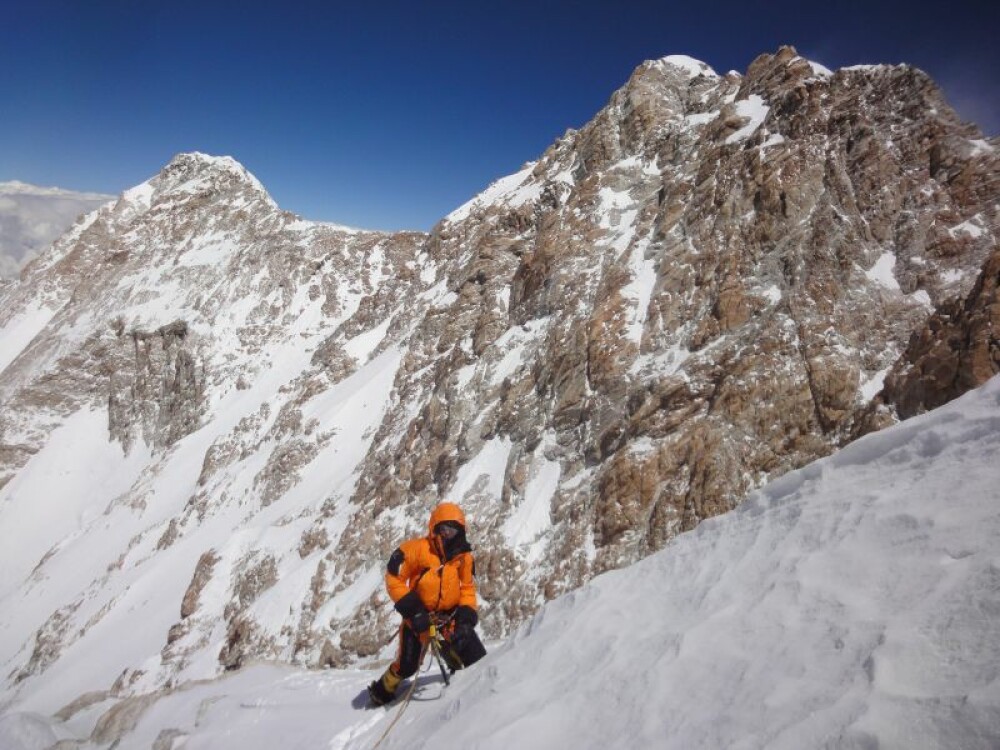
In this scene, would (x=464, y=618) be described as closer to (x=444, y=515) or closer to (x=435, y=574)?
(x=435, y=574)

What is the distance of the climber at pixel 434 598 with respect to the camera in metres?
6.59

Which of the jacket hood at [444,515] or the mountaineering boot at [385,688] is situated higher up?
the jacket hood at [444,515]

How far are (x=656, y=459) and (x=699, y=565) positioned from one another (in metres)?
8.74

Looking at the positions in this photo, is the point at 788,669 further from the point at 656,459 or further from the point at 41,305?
the point at 41,305

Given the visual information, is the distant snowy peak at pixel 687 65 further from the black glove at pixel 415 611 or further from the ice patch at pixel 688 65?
the black glove at pixel 415 611

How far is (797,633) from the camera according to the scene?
3.35m

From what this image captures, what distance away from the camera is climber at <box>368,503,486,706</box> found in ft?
21.6

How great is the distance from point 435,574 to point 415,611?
0.51 m

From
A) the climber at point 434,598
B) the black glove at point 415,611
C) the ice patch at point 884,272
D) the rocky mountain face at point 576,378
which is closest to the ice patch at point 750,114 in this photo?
the rocky mountain face at point 576,378

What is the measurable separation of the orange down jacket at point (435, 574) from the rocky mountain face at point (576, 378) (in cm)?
660

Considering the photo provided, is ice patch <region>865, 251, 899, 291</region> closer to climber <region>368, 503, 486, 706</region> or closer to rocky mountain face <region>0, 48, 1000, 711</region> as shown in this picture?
rocky mountain face <region>0, 48, 1000, 711</region>

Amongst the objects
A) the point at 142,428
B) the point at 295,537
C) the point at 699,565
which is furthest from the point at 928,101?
the point at 142,428

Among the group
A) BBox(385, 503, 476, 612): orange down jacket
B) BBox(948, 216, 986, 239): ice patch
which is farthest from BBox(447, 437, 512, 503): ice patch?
BBox(948, 216, 986, 239): ice patch

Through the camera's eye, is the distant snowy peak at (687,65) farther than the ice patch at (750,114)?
Yes
